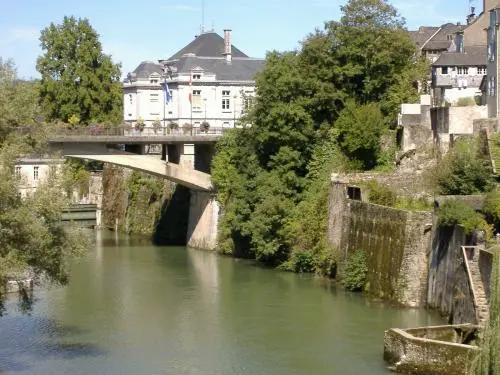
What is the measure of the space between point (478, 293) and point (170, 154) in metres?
26.4

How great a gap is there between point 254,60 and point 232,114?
4.37 m

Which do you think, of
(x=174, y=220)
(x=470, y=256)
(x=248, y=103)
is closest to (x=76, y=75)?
(x=174, y=220)

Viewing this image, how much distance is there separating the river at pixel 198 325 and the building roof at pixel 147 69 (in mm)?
20207

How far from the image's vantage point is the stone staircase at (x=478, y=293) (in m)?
28.8

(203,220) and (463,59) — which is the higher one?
(463,59)

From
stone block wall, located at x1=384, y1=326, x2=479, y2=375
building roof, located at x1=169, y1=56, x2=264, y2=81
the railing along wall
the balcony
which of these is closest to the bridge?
building roof, located at x1=169, y1=56, x2=264, y2=81

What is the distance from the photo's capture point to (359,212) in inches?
1566

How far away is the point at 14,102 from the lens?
27656 millimetres

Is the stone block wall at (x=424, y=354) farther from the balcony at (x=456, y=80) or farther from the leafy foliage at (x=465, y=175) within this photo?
the balcony at (x=456, y=80)

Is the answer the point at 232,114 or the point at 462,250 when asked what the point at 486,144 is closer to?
the point at 462,250

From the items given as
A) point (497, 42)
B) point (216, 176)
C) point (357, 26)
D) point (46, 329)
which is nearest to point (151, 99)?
point (216, 176)

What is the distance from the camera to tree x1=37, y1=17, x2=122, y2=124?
233 feet

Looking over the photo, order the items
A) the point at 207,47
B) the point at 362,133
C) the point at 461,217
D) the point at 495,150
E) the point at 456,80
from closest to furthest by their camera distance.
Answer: the point at 461,217, the point at 495,150, the point at 362,133, the point at 456,80, the point at 207,47

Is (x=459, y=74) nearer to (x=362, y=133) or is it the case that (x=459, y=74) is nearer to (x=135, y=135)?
(x=362, y=133)
